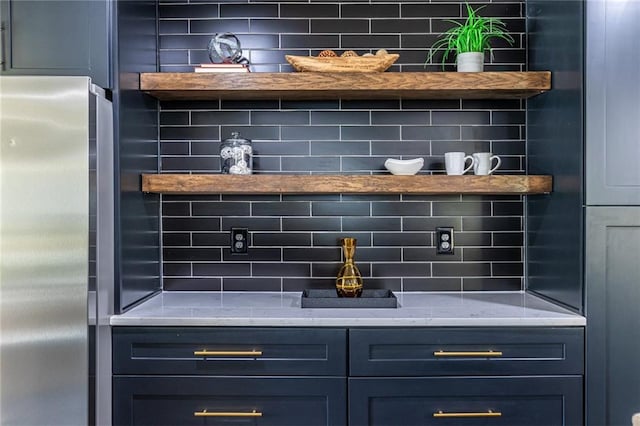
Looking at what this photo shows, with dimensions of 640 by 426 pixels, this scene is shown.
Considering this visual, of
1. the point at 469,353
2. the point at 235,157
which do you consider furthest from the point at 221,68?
the point at 469,353

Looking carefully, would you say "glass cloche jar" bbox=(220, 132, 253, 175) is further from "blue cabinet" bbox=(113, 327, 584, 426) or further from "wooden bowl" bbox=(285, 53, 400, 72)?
"blue cabinet" bbox=(113, 327, 584, 426)

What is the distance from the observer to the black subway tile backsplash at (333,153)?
2.30m

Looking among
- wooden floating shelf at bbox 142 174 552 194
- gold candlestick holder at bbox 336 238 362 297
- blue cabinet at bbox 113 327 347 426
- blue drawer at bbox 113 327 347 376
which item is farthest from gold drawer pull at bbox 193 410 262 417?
wooden floating shelf at bbox 142 174 552 194

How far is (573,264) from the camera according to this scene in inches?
73.4

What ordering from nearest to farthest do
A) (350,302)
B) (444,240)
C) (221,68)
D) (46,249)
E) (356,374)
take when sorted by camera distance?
(46,249)
(356,374)
(350,302)
(221,68)
(444,240)

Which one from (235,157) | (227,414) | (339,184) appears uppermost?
(235,157)

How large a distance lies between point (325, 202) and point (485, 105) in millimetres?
804

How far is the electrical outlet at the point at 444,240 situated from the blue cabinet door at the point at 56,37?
1.43 m

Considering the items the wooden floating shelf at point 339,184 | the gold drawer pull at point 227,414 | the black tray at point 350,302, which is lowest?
the gold drawer pull at point 227,414

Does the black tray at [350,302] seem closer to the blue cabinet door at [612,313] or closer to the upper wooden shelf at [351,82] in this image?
the blue cabinet door at [612,313]

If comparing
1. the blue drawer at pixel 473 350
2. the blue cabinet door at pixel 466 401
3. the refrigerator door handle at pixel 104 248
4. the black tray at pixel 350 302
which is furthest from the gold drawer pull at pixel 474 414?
the refrigerator door handle at pixel 104 248

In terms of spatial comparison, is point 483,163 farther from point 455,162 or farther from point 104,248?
point 104,248

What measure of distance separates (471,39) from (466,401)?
1360 mm

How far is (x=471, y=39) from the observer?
2.11 m
